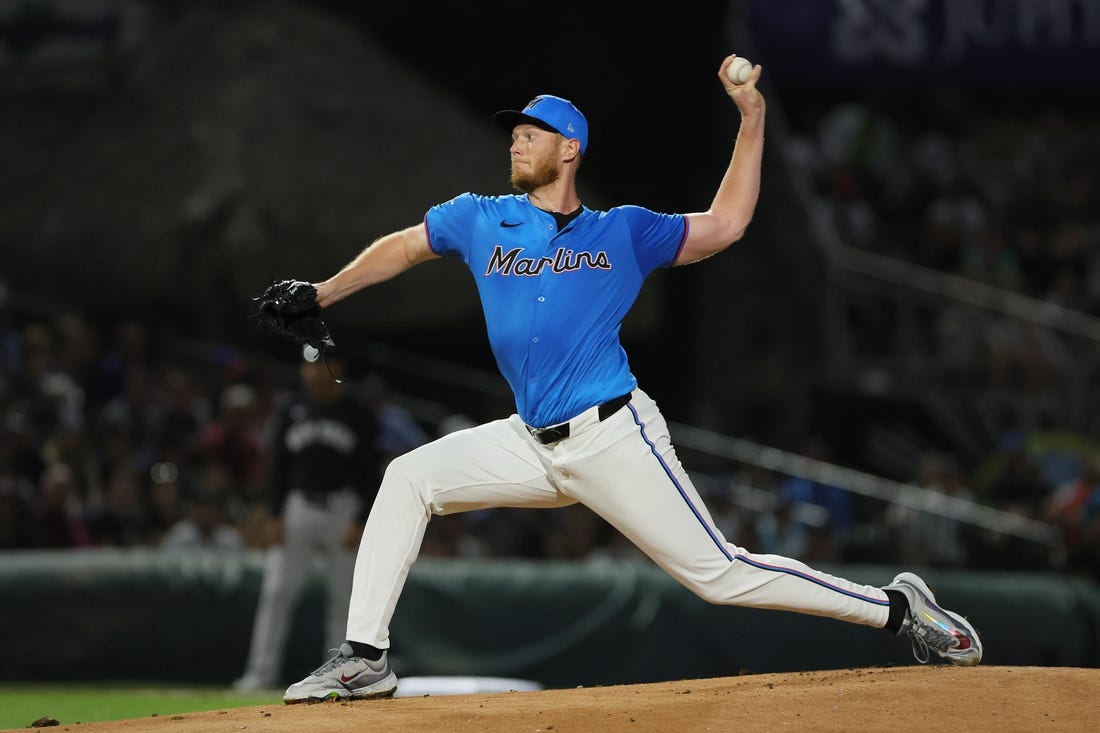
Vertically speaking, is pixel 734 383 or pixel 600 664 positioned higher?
pixel 734 383

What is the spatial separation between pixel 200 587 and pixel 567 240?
17.9 ft

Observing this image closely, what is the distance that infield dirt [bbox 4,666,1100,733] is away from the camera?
4.92 meters

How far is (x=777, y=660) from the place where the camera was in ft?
34.4

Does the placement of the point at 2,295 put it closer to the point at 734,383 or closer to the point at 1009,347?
the point at 734,383

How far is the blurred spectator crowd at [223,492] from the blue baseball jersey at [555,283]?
19.2 feet

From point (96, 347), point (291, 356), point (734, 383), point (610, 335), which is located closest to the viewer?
point (610, 335)

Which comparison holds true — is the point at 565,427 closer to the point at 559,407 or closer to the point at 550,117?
the point at 559,407

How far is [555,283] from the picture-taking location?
18.0ft

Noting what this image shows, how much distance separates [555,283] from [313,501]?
4.75 meters

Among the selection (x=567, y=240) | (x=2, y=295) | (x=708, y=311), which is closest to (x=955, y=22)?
(x=708, y=311)

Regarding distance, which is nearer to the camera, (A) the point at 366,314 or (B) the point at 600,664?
(B) the point at 600,664

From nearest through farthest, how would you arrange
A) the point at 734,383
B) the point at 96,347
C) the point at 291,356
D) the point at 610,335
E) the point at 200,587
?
the point at 610,335, the point at 200,587, the point at 96,347, the point at 291,356, the point at 734,383

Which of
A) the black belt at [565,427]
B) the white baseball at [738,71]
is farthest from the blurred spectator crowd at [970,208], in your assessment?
the black belt at [565,427]

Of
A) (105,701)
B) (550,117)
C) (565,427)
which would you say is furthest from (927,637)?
(105,701)
